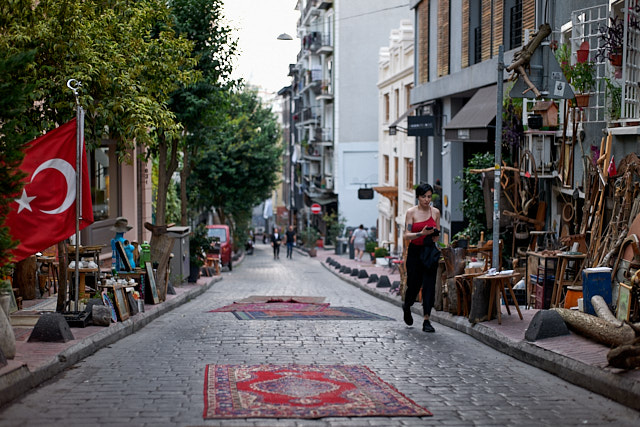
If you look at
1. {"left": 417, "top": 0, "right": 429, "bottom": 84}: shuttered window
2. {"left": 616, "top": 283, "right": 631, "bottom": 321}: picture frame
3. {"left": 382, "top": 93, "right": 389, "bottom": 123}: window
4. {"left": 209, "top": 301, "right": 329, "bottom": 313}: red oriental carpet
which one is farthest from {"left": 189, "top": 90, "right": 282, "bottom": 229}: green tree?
{"left": 616, "top": 283, "right": 631, "bottom": 321}: picture frame

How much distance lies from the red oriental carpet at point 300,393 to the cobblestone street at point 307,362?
13 cm

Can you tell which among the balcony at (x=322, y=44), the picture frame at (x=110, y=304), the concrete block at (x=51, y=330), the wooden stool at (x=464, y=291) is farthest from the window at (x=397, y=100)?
the concrete block at (x=51, y=330)

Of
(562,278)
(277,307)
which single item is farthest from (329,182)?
(562,278)

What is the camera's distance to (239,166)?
1837 inches

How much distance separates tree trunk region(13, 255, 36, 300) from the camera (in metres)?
14.2

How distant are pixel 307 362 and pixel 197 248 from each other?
16.5m

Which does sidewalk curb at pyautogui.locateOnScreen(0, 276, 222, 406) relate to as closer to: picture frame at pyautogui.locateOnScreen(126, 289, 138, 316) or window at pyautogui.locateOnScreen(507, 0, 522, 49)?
picture frame at pyautogui.locateOnScreen(126, 289, 138, 316)

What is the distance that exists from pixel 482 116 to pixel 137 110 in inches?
397

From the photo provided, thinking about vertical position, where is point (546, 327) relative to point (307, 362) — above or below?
above

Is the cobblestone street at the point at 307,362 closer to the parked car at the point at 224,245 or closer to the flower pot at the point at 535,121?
the flower pot at the point at 535,121

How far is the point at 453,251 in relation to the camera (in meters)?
12.4

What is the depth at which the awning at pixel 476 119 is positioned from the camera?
19.4 m

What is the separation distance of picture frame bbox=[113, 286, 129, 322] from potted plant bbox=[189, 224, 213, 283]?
1159 centimetres

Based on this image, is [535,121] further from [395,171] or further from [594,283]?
[395,171]
